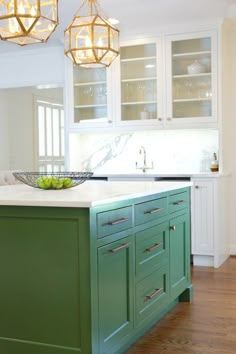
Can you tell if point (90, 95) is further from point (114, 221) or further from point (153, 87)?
point (114, 221)

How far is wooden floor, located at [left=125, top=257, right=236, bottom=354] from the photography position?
2787 millimetres

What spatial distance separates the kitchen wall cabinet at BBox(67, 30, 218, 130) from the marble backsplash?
0.36 meters

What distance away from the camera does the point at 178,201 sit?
350 cm

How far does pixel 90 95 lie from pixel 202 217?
76.9 inches

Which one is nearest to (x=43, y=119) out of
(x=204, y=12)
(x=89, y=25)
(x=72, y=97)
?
(x=72, y=97)

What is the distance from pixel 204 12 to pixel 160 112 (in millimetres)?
1102

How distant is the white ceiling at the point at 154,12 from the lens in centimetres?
457

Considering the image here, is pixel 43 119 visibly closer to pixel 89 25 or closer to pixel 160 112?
pixel 160 112

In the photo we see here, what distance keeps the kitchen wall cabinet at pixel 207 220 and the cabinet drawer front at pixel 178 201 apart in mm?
1199

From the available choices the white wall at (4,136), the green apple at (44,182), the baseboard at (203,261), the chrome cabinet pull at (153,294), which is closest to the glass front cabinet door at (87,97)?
the baseboard at (203,261)

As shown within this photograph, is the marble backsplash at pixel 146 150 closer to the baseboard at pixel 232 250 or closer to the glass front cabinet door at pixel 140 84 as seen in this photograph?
the glass front cabinet door at pixel 140 84

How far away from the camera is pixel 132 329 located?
2.65 m

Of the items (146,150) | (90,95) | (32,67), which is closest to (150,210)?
(146,150)

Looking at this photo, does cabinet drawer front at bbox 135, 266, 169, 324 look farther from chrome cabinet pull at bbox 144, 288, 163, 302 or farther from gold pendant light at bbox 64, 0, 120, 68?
gold pendant light at bbox 64, 0, 120, 68
